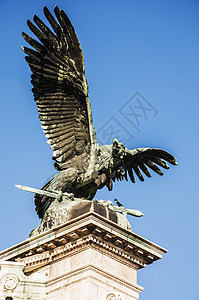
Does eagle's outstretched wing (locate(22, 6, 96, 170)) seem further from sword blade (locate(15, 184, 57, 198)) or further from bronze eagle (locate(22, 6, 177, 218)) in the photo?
sword blade (locate(15, 184, 57, 198))

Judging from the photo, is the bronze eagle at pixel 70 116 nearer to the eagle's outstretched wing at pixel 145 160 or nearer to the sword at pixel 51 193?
the eagle's outstretched wing at pixel 145 160

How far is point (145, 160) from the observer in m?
18.8

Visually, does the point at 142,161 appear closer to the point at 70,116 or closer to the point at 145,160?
the point at 145,160

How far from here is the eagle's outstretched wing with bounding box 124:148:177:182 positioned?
1812 cm

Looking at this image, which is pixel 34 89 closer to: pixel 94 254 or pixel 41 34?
pixel 41 34

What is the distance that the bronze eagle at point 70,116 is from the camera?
57.6 ft

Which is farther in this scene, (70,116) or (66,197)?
(70,116)

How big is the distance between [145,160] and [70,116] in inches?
103

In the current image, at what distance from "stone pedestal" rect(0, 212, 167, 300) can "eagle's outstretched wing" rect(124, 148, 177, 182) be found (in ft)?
11.1

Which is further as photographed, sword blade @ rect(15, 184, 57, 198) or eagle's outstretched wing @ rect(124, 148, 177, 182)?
eagle's outstretched wing @ rect(124, 148, 177, 182)

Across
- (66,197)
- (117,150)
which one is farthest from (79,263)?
(117,150)

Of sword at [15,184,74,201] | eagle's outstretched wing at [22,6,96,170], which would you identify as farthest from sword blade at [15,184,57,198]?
eagle's outstretched wing at [22,6,96,170]

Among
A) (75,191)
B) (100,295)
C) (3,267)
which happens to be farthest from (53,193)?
(100,295)

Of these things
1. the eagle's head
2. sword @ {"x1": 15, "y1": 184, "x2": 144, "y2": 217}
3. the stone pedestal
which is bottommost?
the stone pedestal
